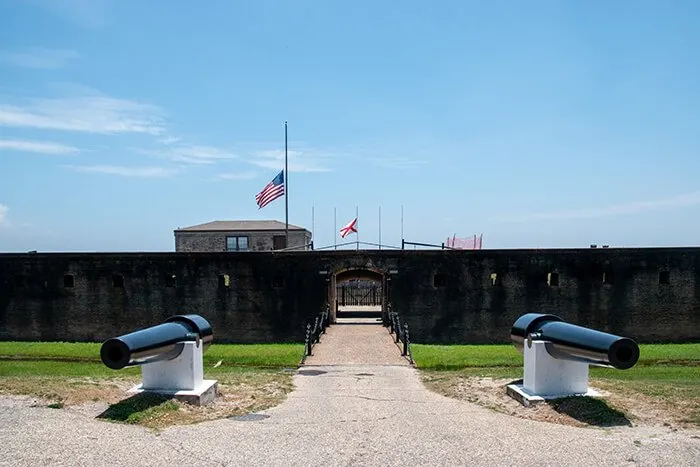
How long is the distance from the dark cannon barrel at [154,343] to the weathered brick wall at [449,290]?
44.2ft

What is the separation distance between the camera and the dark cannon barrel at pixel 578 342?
923 centimetres

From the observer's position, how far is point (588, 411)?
30.6ft

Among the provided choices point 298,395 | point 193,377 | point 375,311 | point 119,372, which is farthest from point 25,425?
point 375,311

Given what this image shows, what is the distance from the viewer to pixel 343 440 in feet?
26.6

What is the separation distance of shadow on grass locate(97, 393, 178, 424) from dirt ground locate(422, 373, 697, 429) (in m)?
4.35

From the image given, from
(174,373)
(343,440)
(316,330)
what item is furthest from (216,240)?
(343,440)

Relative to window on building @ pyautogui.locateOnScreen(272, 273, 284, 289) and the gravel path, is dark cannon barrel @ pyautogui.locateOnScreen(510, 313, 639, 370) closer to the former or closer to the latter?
the gravel path

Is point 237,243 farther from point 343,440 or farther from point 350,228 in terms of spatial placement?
point 343,440

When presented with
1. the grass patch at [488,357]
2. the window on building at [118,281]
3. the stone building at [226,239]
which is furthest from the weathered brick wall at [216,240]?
the grass patch at [488,357]

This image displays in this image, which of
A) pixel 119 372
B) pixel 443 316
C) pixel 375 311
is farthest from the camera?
pixel 375 311

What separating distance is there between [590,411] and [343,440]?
331cm

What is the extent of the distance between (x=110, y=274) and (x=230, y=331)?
4612mm

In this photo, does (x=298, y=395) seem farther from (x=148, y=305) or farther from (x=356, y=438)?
(x=148, y=305)

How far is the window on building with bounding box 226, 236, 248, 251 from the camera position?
35.9m
